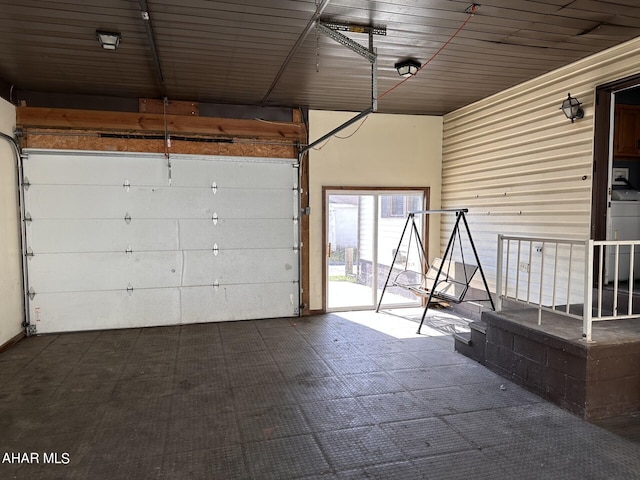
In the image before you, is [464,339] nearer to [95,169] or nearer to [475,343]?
[475,343]

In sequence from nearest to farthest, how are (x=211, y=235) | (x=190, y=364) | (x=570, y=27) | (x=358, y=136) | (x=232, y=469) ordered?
(x=232, y=469) → (x=570, y=27) → (x=190, y=364) → (x=211, y=235) → (x=358, y=136)

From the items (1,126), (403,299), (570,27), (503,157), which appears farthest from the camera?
(403,299)

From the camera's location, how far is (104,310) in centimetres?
570

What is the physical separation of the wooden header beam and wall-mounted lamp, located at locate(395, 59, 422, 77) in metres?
2.09

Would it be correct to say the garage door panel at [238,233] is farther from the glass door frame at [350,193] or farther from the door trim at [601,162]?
the door trim at [601,162]

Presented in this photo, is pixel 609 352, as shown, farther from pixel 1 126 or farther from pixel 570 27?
pixel 1 126

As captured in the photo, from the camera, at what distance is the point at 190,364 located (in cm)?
439

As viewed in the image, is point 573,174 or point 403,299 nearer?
point 573,174

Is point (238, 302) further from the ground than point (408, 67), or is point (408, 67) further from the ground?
point (408, 67)

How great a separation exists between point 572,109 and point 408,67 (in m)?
1.76

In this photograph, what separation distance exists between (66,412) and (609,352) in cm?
420

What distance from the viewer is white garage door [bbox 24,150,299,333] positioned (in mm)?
5504

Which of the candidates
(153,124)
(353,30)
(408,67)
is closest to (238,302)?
(153,124)

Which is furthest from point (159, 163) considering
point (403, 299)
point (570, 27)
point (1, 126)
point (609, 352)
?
point (609, 352)
